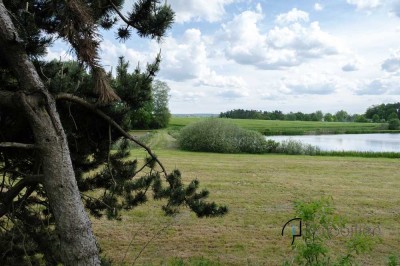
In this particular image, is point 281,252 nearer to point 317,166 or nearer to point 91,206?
point 91,206

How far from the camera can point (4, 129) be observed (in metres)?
3.37

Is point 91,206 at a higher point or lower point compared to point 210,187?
higher

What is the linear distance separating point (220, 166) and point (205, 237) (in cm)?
884

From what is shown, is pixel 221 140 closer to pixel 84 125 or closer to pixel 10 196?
pixel 84 125

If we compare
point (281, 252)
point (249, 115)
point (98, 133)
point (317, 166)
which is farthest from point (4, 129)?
point (249, 115)

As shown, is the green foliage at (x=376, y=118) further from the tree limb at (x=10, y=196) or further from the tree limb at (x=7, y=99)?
the tree limb at (x=7, y=99)

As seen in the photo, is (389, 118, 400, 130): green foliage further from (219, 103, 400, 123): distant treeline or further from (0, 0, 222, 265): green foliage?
(0, 0, 222, 265): green foliage

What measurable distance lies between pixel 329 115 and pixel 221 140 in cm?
6198

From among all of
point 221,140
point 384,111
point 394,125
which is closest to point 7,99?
point 221,140

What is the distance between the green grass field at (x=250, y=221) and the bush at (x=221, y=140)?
11189mm

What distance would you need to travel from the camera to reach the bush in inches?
998

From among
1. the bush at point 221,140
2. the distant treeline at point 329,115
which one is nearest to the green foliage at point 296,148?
the bush at point 221,140

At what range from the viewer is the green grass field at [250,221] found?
19.5 ft

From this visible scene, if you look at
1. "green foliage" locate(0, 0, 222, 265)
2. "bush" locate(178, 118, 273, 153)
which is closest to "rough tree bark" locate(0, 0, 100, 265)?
"green foliage" locate(0, 0, 222, 265)
